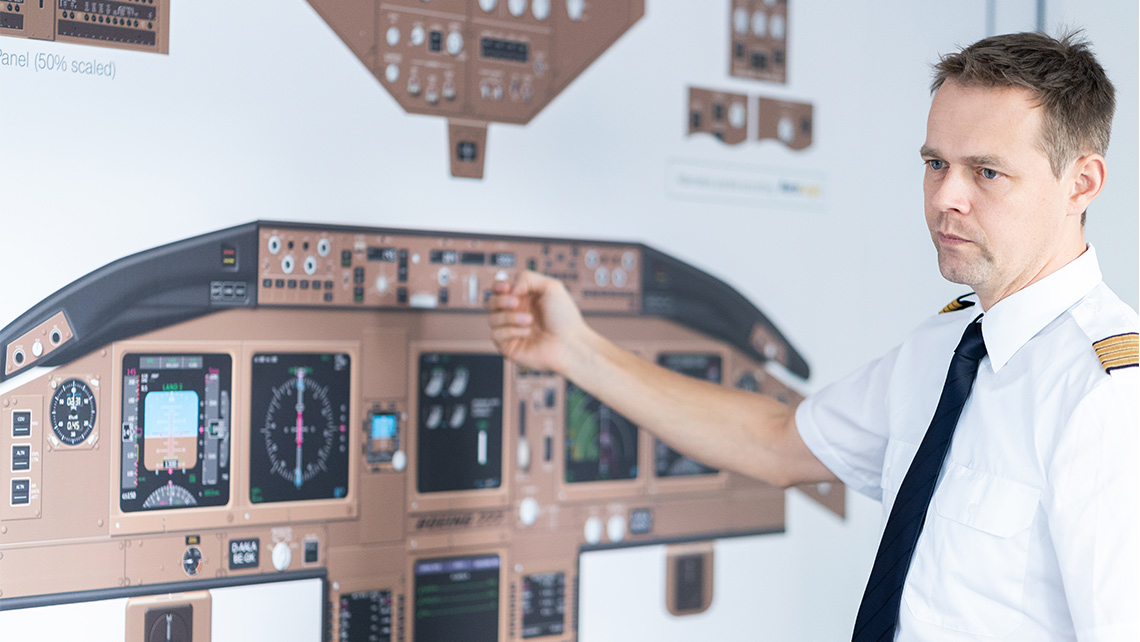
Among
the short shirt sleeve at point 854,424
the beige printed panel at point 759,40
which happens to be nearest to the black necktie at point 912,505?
the short shirt sleeve at point 854,424

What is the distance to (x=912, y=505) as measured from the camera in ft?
4.92

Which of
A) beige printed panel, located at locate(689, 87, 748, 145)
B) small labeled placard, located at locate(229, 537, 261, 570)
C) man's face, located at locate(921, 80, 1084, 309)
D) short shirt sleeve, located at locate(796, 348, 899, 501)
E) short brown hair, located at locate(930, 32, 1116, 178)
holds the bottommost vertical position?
small labeled placard, located at locate(229, 537, 261, 570)

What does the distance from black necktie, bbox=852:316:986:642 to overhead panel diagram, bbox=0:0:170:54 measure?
146cm

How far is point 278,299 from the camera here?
1.75 metres

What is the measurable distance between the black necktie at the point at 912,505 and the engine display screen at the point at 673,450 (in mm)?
654

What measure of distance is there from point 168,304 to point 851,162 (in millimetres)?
1605

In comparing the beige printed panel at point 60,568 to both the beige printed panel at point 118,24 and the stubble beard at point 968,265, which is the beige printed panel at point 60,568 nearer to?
the beige printed panel at point 118,24

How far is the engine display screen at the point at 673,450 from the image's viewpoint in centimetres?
212

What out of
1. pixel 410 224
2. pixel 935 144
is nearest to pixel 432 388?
pixel 410 224

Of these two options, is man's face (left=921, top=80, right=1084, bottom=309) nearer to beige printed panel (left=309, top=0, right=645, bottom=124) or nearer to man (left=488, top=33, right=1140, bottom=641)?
man (left=488, top=33, right=1140, bottom=641)

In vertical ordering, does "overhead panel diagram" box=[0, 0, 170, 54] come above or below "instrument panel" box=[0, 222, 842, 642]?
above

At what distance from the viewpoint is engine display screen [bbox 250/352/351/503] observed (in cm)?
174

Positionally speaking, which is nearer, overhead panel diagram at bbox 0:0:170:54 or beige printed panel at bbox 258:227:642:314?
overhead panel diagram at bbox 0:0:170:54

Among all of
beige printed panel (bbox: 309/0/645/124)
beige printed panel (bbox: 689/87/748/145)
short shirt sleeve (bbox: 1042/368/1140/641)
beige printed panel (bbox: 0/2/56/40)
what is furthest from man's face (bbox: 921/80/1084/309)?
beige printed panel (bbox: 0/2/56/40)
